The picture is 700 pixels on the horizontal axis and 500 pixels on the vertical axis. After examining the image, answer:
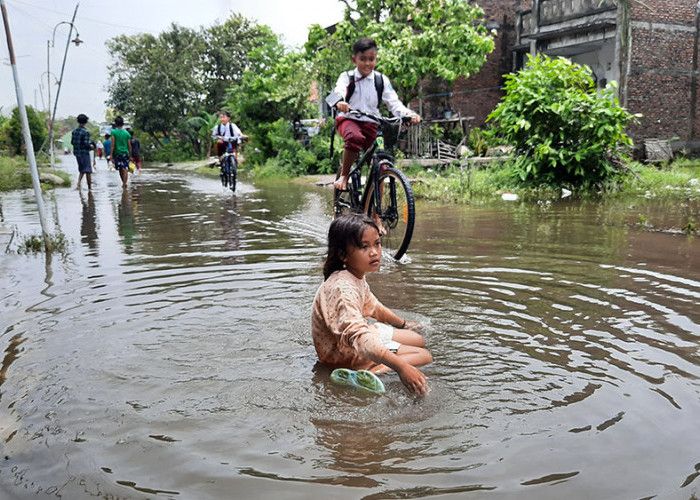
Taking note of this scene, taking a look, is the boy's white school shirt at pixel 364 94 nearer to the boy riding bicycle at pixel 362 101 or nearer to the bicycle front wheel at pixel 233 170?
the boy riding bicycle at pixel 362 101

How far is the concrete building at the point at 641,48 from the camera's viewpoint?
19391 mm

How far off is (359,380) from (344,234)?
2.60ft

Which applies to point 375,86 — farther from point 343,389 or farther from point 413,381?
point 413,381

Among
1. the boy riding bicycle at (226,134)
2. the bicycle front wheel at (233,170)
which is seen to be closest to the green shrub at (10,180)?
the boy riding bicycle at (226,134)

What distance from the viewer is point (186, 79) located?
43.5m

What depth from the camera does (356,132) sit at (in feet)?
23.1

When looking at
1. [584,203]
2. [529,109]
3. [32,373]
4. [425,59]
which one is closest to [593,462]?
[32,373]

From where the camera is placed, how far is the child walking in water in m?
3.45

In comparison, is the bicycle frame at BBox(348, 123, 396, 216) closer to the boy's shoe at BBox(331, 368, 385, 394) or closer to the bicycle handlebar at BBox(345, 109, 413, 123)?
the bicycle handlebar at BBox(345, 109, 413, 123)

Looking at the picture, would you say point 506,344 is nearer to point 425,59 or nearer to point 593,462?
point 593,462

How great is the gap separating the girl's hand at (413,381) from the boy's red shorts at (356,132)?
4.32 metres

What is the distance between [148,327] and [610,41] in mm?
19981

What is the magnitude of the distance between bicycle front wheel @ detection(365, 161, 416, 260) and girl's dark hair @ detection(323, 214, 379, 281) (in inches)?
112

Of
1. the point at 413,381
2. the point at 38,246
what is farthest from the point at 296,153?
the point at 413,381
